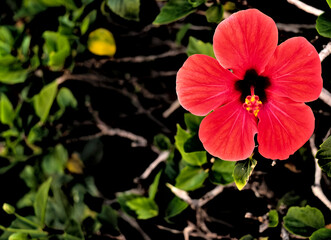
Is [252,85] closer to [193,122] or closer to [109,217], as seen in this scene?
[193,122]

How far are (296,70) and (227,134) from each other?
0.85 feet

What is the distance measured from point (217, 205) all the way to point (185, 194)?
0.29m

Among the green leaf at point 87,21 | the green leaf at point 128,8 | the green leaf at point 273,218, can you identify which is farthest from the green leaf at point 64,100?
the green leaf at point 273,218

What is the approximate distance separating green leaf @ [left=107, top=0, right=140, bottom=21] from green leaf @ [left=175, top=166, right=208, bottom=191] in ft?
2.14

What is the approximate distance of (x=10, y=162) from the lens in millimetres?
1780

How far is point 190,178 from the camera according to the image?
131 centimetres

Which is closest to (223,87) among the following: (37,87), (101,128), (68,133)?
(101,128)

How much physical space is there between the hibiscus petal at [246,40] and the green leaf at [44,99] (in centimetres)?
105

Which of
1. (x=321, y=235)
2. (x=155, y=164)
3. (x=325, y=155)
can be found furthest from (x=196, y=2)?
(x=321, y=235)

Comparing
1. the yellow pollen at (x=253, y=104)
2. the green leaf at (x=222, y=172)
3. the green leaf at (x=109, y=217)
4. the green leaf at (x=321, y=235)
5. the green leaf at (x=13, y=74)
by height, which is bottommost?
the green leaf at (x=109, y=217)

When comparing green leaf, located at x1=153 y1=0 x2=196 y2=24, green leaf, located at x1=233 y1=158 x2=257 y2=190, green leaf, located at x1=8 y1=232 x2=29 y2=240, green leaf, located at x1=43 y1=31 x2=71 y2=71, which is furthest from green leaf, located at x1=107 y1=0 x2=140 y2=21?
green leaf, located at x1=8 y1=232 x2=29 y2=240

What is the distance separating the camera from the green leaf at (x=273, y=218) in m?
1.21

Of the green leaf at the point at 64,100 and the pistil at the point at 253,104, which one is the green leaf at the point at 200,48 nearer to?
the pistil at the point at 253,104

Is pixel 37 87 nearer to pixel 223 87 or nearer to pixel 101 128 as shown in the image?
pixel 101 128
